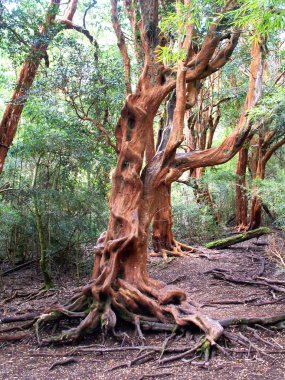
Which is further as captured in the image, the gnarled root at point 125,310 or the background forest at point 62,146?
the background forest at point 62,146

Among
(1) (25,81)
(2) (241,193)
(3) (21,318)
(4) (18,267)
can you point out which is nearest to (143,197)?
(3) (21,318)

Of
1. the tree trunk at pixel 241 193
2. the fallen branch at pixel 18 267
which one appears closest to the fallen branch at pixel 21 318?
the fallen branch at pixel 18 267

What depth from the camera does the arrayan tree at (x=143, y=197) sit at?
188 inches

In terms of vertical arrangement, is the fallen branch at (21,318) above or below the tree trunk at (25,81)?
below

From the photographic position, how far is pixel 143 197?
18.2 feet

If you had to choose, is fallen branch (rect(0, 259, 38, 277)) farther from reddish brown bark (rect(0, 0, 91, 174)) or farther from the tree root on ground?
the tree root on ground

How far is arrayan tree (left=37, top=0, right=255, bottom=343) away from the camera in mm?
4781

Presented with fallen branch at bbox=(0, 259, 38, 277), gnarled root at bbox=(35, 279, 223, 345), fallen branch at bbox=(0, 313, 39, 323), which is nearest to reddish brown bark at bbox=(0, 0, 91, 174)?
fallen branch at bbox=(0, 259, 38, 277)

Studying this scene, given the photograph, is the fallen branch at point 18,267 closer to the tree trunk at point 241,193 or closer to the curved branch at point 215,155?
the curved branch at point 215,155

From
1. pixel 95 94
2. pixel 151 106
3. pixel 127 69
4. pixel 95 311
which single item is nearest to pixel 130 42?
pixel 127 69

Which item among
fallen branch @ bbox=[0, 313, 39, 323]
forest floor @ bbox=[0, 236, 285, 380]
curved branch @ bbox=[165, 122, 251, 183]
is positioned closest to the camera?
forest floor @ bbox=[0, 236, 285, 380]

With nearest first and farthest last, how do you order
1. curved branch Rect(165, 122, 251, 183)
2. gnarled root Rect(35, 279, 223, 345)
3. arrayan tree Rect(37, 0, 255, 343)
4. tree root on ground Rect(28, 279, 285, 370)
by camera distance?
tree root on ground Rect(28, 279, 285, 370), gnarled root Rect(35, 279, 223, 345), arrayan tree Rect(37, 0, 255, 343), curved branch Rect(165, 122, 251, 183)

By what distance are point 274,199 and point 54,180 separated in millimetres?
5582

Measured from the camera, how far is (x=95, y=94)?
764 cm
